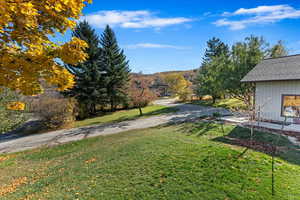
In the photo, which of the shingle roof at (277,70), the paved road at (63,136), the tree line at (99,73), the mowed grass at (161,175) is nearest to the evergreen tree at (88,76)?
the tree line at (99,73)

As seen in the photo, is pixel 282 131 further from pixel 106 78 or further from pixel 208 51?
pixel 208 51

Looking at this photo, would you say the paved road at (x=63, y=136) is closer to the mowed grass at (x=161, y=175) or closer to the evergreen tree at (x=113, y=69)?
the mowed grass at (x=161, y=175)

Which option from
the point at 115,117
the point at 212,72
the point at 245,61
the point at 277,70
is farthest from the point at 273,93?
the point at 115,117

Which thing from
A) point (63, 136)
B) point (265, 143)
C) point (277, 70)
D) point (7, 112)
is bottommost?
point (63, 136)

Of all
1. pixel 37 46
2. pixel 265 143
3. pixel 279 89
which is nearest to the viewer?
pixel 37 46

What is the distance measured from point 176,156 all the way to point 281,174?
287 centimetres

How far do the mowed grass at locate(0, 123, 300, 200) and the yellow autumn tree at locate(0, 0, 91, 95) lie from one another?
2.92 m

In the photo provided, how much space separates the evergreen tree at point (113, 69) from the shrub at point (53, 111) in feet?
23.6

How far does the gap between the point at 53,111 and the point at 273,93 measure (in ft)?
60.1

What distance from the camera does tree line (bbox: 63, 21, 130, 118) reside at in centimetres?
1855

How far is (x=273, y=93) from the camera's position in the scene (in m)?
10.4

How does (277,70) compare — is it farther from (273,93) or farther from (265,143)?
(265,143)

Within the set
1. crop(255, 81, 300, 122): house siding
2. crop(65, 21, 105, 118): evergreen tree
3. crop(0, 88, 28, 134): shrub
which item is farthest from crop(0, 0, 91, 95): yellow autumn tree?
crop(65, 21, 105, 118): evergreen tree

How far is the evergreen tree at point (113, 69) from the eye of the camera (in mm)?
20984
